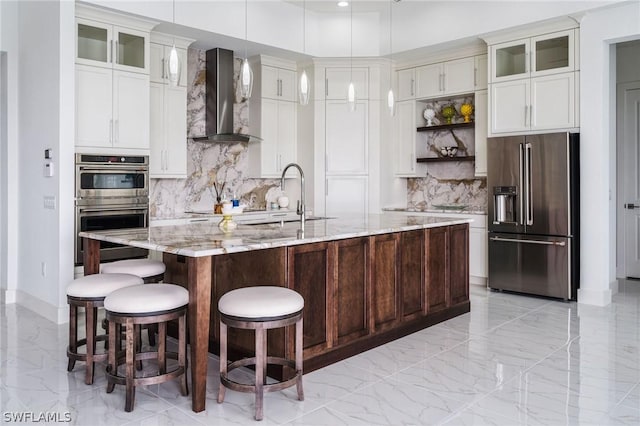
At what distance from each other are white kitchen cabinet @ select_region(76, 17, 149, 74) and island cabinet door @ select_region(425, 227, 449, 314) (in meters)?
3.26

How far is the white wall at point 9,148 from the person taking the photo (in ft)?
16.9

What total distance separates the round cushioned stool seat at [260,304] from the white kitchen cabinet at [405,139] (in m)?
4.41

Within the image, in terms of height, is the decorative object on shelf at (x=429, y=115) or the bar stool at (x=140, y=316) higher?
the decorative object on shelf at (x=429, y=115)

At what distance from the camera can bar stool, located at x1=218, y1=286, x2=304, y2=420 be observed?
2.58 m

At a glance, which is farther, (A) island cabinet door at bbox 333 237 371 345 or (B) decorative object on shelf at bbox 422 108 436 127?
(B) decorative object on shelf at bbox 422 108 436 127

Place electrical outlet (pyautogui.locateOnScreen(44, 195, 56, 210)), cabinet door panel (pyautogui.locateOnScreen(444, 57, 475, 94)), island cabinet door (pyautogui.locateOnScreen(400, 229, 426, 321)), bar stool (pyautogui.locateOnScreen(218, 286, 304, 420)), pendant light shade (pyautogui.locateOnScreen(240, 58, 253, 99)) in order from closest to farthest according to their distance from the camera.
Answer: bar stool (pyautogui.locateOnScreen(218, 286, 304, 420)) < pendant light shade (pyautogui.locateOnScreen(240, 58, 253, 99)) < island cabinet door (pyautogui.locateOnScreen(400, 229, 426, 321)) < electrical outlet (pyautogui.locateOnScreen(44, 195, 56, 210)) < cabinet door panel (pyautogui.locateOnScreen(444, 57, 475, 94))

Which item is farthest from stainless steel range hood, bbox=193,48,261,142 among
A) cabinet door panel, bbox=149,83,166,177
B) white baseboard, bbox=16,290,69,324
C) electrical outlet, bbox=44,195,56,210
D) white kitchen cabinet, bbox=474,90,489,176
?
white kitchen cabinet, bbox=474,90,489,176

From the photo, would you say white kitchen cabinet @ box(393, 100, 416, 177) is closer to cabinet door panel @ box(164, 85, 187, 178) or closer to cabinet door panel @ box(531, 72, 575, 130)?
cabinet door panel @ box(531, 72, 575, 130)

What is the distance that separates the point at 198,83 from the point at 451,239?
3.62 metres

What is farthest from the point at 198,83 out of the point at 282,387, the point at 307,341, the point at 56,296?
the point at 282,387

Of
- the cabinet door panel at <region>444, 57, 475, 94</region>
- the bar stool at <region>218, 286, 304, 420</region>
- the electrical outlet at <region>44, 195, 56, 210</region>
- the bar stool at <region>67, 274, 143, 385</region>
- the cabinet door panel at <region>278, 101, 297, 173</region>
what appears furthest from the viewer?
the cabinet door panel at <region>278, 101, 297, 173</region>

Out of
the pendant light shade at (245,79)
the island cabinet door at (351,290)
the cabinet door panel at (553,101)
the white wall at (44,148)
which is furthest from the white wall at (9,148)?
the cabinet door panel at (553,101)

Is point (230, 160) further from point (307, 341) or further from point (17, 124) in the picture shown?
point (307, 341)

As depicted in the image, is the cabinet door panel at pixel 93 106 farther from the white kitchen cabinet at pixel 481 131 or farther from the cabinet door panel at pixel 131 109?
the white kitchen cabinet at pixel 481 131
